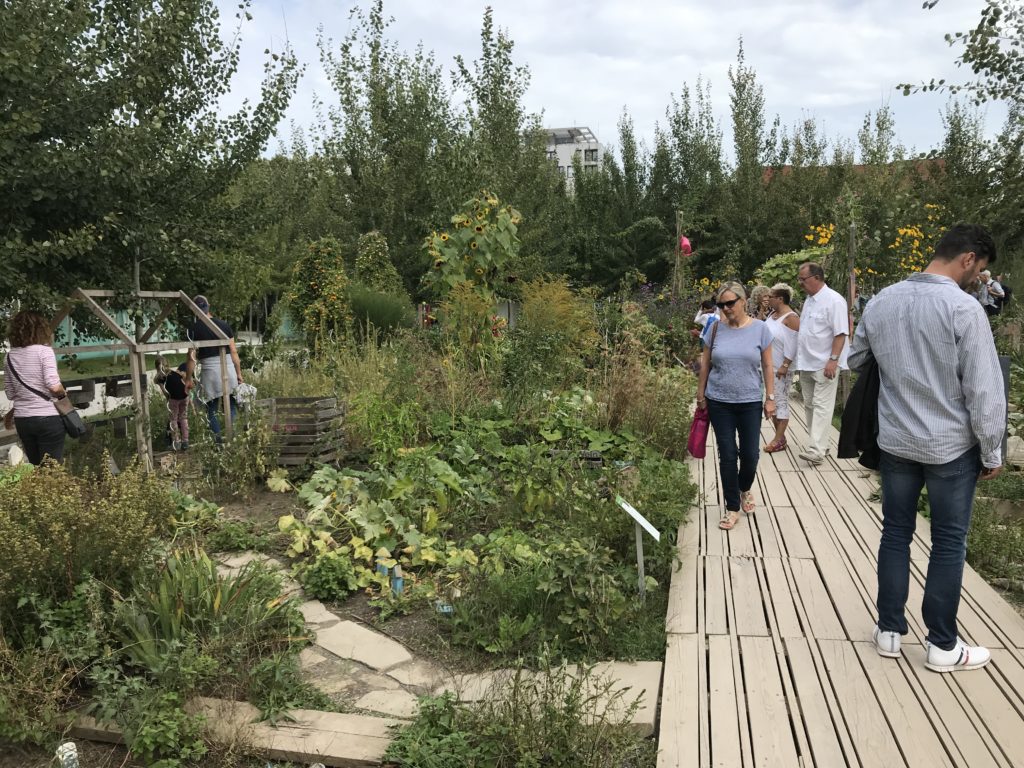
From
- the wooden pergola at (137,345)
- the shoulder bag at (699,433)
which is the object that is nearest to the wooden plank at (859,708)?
the shoulder bag at (699,433)

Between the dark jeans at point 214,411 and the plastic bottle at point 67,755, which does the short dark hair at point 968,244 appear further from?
the dark jeans at point 214,411

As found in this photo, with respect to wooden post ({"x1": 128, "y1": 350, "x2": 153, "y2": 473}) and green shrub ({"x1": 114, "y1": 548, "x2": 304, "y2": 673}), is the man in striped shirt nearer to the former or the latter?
green shrub ({"x1": 114, "y1": 548, "x2": 304, "y2": 673})

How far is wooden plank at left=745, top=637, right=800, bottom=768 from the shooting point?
254 centimetres

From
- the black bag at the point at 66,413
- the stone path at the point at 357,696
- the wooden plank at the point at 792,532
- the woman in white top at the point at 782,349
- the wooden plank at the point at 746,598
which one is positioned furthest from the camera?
the woman in white top at the point at 782,349

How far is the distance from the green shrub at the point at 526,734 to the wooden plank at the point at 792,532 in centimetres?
213

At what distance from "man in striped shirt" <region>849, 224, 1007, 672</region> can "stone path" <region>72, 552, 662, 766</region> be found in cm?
113

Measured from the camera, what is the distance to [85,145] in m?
5.96

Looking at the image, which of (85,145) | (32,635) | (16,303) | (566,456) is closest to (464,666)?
(32,635)

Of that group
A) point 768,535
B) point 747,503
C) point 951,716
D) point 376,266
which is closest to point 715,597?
point 768,535

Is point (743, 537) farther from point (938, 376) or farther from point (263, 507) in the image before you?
point (263, 507)

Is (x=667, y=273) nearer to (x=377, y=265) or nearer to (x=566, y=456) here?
(x=377, y=265)

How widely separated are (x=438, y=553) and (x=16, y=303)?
4732mm

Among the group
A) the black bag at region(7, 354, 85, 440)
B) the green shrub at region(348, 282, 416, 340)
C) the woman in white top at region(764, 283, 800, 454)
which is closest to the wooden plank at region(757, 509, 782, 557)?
the woman in white top at region(764, 283, 800, 454)

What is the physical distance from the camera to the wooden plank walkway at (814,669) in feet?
8.41
